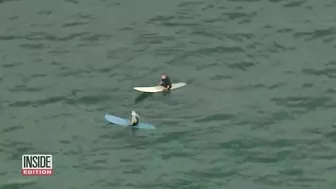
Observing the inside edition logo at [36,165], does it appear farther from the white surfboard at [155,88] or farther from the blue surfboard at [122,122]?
the white surfboard at [155,88]

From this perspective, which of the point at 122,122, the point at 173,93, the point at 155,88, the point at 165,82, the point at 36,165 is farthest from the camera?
the point at 155,88

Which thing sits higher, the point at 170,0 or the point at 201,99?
the point at 170,0

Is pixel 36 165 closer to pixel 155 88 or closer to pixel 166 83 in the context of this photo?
pixel 155 88

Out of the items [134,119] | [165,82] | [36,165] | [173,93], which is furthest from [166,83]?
[36,165]

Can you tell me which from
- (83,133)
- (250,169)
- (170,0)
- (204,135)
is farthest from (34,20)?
(250,169)

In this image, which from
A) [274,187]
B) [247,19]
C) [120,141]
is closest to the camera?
[274,187]

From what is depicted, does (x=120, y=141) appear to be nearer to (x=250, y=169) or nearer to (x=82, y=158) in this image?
(x=82, y=158)

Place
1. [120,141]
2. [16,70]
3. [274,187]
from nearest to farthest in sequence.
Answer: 1. [274,187]
2. [120,141]
3. [16,70]

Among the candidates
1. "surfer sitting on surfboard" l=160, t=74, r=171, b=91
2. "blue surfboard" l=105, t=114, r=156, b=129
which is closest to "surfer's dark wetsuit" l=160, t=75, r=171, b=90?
"surfer sitting on surfboard" l=160, t=74, r=171, b=91

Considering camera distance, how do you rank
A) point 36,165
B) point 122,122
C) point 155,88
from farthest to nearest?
point 155,88, point 122,122, point 36,165
